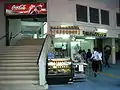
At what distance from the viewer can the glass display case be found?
43.5ft

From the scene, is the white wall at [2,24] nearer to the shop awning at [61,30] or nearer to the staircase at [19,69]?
the staircase at [19,69]

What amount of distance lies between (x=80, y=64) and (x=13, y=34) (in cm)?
681

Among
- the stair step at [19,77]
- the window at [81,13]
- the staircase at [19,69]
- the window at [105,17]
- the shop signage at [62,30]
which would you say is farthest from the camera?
the window at [105,17]

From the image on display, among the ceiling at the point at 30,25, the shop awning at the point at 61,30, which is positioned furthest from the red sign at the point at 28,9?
the ceiling at the point at 30,25

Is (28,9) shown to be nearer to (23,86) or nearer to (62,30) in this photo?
(62,30)

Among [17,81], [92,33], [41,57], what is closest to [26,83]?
[17,81]

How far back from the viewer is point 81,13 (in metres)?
21.2

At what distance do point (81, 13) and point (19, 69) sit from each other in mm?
9284

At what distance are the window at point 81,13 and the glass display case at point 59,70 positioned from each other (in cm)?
770

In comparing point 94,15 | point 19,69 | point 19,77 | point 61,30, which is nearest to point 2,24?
point 61,30

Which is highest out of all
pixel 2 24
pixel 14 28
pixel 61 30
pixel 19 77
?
pixel 2 24

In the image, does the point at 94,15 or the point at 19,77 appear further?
the point at 94,15

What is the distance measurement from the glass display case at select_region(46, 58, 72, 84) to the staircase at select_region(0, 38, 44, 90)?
0.69 meters

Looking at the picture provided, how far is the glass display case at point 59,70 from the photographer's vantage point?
43.5 feet
